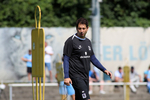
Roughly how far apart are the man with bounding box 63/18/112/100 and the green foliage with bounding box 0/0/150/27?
1151cm

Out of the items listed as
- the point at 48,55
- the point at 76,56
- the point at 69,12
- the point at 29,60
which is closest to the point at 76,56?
the point at 76,56

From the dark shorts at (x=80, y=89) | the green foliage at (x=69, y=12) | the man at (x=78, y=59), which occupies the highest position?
the green foliage at (x=69, y=12)

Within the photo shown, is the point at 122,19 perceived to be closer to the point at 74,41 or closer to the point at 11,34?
the point at 11,34

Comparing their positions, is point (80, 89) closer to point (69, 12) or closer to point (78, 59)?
point (78, 59)

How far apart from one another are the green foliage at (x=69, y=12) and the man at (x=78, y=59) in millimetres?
11512

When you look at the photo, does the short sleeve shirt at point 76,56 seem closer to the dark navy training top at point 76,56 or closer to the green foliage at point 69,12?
the dark navy training top at point 76,56

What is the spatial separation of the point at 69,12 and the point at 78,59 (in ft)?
43.1

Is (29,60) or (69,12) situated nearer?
(29,60)

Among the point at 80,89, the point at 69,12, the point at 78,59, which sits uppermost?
the point at 69,12

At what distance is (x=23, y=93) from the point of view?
1138 centimetres

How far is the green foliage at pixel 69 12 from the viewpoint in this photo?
688 inches

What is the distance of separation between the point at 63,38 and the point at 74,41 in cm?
1110

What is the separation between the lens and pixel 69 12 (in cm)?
1861

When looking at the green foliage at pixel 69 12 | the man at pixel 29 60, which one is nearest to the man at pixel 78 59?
the man at pixel 29 60
